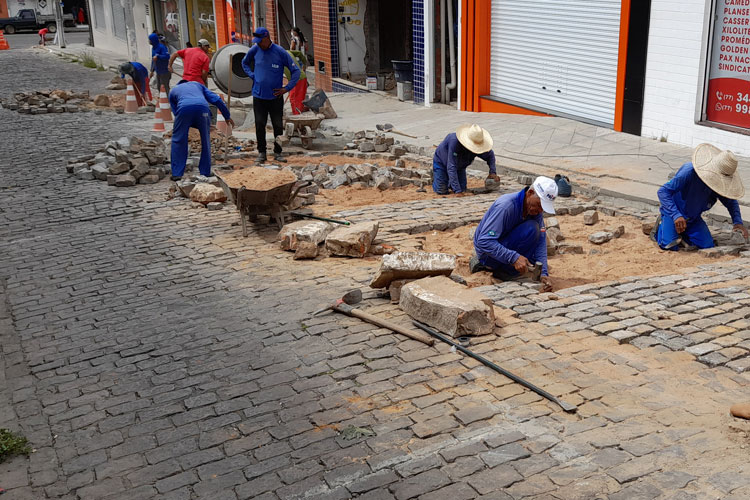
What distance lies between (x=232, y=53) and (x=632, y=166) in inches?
345

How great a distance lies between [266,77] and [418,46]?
19.3 ft

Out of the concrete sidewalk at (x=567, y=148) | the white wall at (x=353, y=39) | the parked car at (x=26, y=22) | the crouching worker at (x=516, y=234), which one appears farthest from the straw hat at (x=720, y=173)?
the parked car at (x=26, y=22)

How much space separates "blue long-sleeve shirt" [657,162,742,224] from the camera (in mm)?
8070

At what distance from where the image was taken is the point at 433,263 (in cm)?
683

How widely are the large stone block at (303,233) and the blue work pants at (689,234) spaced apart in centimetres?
356

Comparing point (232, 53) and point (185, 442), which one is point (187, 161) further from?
point (185, 442)


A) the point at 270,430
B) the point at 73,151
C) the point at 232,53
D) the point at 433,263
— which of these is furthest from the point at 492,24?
the point at 270,430

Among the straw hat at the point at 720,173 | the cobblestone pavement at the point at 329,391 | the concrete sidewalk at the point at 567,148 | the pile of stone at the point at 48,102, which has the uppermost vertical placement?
the straw hat at the point at 720,173

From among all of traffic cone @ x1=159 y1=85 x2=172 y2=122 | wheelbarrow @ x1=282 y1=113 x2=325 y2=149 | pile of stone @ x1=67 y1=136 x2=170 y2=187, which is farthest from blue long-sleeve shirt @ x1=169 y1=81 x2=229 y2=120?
traffic cone @ x1=159 y1=85 x2=172 y2=122

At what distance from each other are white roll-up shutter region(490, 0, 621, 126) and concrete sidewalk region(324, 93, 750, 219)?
0.49 meters

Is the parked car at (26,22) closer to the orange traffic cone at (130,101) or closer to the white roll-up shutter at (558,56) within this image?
the orange traffic cone at (130,101)

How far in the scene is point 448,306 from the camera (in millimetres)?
6059

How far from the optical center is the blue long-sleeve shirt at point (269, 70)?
13266mm

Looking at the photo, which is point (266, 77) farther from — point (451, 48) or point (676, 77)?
point (676, 77)
